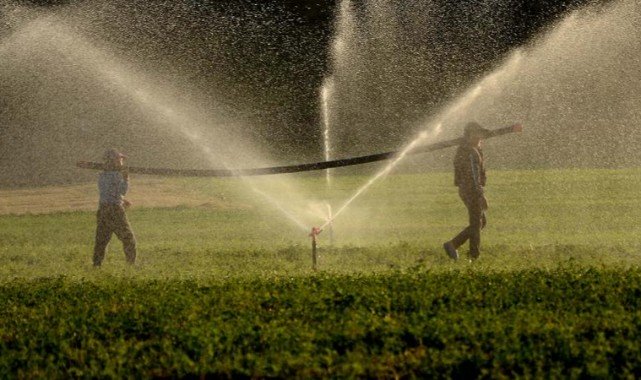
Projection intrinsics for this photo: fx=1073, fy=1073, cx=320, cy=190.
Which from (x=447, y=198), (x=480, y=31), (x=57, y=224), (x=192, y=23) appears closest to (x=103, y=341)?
(x=57, y=224)

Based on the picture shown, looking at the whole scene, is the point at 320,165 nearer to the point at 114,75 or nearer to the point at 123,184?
the point at 123,184

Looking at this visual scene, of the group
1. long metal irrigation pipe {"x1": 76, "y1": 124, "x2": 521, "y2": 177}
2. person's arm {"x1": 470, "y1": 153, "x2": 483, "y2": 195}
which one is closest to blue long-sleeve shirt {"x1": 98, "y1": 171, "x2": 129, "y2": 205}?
long metal irrigation pipe {"x1": 76, "y1": 124, "x2": 521, "y2": 177}

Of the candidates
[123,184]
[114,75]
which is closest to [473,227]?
[123,184]

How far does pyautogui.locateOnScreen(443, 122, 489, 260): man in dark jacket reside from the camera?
48.5ft

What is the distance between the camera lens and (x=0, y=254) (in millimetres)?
19109

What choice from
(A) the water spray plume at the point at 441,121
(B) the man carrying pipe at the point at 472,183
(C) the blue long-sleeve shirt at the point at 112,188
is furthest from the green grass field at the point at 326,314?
(A) the water spray plume at the point at 441,121

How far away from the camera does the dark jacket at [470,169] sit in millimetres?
14914

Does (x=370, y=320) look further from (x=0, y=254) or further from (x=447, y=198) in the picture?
(x=447, y=198)

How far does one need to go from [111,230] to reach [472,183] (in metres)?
5.30

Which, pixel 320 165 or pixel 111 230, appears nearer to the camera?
pixel 320 165

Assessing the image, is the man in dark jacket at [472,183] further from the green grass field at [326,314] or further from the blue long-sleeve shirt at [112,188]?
the blue long-sleeve shirt at [112,188]

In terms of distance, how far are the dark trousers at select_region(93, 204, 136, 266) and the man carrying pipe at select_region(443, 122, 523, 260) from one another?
464cm

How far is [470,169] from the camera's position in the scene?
15.0 meters

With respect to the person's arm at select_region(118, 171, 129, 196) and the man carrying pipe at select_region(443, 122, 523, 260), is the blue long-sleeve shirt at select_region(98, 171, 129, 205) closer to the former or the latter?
the person's arm at select_region(118, 171, 129, 196)
